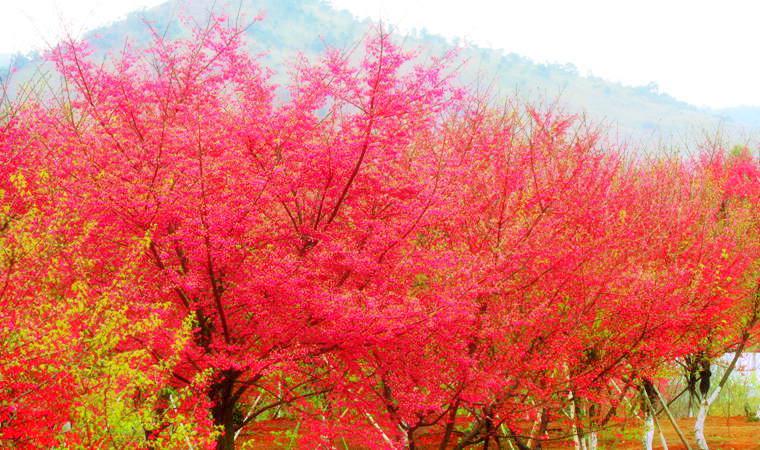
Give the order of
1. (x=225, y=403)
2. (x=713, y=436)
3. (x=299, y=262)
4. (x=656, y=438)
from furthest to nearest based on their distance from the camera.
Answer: (x=656, y=438)
(x=713, y=436)
(x=225, y=403)
(x=299, y=262)

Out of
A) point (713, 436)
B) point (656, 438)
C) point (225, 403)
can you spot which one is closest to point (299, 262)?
point (225, 403)

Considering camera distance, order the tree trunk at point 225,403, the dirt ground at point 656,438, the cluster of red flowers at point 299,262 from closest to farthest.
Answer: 1. the cluster of red flowers at point 299,262
2. the tree trunk at point 225,403
3. the dirt ground at point 656,438

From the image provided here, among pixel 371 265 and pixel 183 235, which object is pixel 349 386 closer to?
pixel 371 265

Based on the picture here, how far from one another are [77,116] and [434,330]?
1324 cm

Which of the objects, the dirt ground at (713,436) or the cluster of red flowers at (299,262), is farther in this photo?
the dirt ground at (713,436)

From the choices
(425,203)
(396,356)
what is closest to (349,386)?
(396,356)

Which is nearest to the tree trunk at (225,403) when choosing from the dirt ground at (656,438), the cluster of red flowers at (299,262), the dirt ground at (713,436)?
the cluster of red flowers at (299,262)

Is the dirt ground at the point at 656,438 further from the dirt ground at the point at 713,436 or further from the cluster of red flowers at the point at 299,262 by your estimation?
the cluster of red flowers at the point at 299,262

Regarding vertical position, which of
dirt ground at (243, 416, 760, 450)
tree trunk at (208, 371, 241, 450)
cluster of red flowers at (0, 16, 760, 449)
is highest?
cluster of red flowers at (0, 16, 760, 449)

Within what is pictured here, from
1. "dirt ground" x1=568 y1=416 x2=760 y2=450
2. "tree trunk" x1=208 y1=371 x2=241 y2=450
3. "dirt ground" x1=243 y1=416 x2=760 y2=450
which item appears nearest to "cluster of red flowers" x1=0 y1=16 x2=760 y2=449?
"tree trunk" x1=208 y1=371 x2=241 y2=450

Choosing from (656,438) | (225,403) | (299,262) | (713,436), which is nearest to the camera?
(299,262)

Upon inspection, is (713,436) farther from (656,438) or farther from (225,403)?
(225,403)

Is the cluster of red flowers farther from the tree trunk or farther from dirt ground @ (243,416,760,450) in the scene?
dirt ground @ (243,416,760,450)

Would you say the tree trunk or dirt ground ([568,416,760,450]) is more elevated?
the tree trunk
